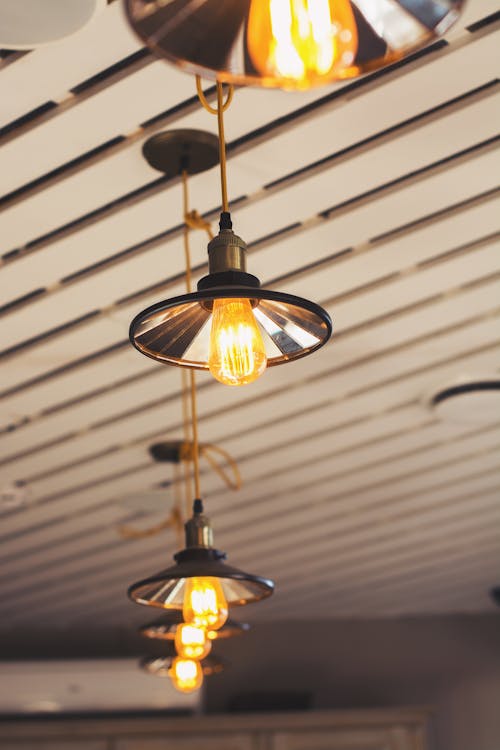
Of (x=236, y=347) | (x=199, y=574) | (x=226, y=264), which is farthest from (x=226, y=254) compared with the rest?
(x=199, y=574)

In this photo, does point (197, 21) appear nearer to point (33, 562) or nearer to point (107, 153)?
point (107, 153)

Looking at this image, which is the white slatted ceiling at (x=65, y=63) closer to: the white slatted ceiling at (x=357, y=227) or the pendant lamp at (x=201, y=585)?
the white slatted ceiling at (x=357, y=227)

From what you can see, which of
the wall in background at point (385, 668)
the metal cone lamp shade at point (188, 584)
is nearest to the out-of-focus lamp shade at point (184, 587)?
the metal cone lamp shade at point (188, 584)

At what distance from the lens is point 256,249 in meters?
1.98

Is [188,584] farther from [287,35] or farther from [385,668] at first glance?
[385,668]

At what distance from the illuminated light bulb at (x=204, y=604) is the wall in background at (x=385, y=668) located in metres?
3.44

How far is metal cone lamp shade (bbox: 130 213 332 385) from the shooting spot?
1.04 meters

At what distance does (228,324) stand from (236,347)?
0.03m

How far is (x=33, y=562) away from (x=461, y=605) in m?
2.25

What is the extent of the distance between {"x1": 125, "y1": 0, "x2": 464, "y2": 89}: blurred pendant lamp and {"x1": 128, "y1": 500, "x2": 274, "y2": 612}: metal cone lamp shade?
3.08ft

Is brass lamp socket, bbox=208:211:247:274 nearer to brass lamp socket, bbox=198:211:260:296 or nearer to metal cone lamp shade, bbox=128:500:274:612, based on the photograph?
brass lamp socket, bbox=198:211:260:296

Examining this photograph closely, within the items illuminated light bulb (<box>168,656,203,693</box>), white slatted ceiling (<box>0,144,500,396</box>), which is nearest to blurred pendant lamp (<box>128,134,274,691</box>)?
illuminated light bulb (<box>168,656,203,693</box>)

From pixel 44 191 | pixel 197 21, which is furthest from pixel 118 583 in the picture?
pixel 197 21

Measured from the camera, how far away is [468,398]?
2.59 metres
